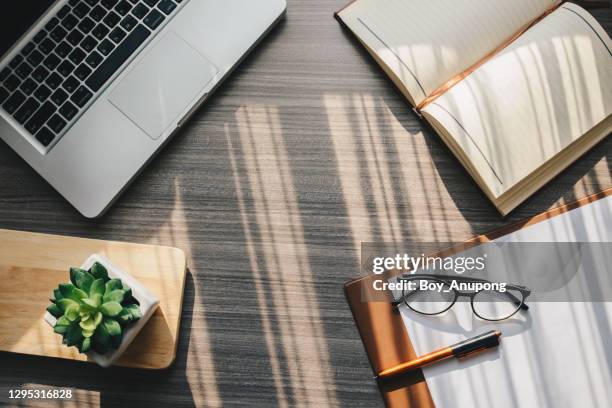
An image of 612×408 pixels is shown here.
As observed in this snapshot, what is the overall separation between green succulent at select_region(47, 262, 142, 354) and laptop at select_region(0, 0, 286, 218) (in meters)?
0.14

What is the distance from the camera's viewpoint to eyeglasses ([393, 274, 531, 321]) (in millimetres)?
823

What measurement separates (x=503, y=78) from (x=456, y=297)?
30 cm

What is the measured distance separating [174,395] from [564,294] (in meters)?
0.54

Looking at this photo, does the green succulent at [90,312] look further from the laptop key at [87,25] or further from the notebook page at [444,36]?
the notebook page at [444,36]

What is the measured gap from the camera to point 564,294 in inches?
32.4

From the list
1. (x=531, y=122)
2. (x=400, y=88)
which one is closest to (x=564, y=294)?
(x=531, y=122)

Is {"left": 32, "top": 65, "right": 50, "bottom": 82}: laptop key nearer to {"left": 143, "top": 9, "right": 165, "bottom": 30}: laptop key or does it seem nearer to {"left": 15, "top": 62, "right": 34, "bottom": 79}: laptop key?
{"left": 15, "top": 62, "right": 34, "bottom": 79}: laptop key

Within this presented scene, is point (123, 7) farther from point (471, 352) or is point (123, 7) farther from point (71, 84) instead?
point (471, 352)

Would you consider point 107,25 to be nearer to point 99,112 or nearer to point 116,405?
point 99,112

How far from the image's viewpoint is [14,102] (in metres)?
0.87

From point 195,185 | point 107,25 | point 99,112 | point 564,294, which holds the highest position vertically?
point 107,25

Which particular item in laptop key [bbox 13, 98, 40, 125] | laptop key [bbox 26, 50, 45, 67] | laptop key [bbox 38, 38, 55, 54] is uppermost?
laptop key [bbox 38, 38, 55, 54]

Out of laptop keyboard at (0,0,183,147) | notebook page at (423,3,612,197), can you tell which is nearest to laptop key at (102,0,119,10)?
laptop keyboard at (0,0,183,147)

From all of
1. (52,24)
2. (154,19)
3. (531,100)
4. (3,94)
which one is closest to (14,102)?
(3,94)
